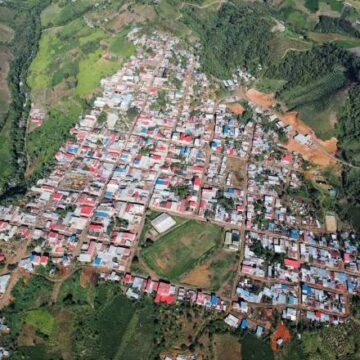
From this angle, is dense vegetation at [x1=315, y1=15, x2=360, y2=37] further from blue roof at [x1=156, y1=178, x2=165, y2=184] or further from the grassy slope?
blue roof at [x1=156, y1=178, x2=165, y2=184]

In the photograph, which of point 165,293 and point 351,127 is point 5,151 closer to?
point 165,293

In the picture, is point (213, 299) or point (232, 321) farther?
point (213, 299)

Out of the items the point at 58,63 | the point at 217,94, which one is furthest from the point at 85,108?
the point at 217,94

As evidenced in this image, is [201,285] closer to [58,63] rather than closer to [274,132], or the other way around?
[274,132]

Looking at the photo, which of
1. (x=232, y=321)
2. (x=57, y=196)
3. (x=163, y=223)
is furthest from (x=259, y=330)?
(x=57, y=196)

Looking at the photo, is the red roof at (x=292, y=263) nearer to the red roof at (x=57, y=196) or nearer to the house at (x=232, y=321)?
the house at (x=232, y=321)

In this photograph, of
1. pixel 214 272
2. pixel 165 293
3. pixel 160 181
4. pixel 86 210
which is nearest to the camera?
pixel 165 293

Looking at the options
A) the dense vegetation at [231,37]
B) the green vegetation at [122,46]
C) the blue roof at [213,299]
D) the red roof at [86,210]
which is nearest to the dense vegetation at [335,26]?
the dense vegetation at [231,37]
